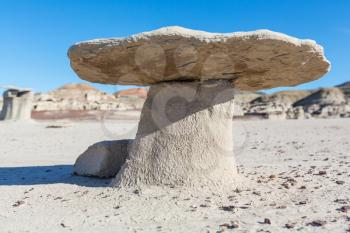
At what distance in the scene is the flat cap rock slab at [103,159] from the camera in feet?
22.0

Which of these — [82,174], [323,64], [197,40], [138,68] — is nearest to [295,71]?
[323,64]

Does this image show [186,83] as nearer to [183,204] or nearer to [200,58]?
[200,58]

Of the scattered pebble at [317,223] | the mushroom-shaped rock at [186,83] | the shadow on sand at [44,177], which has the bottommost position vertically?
the scattered pebble at [317,223]

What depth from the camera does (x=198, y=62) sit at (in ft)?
17.4

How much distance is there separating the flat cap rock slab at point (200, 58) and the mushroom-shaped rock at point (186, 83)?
13 millimetres

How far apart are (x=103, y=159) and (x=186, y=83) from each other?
6.51 ft

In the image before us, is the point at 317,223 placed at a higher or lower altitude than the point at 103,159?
lower

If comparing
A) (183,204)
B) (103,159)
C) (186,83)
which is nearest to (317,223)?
(183,204)

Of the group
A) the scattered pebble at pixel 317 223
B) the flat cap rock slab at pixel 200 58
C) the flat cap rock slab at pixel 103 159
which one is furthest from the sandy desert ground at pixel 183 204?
the flat cap rock slab at pixel 200 58

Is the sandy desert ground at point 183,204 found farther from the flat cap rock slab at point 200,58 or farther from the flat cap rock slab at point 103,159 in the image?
the flat cap rock slab at point 200,58

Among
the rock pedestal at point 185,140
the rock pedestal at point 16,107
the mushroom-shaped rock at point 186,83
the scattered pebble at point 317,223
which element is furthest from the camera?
the rock pedestal at point 16,107

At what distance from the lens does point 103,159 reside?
674 centimetres

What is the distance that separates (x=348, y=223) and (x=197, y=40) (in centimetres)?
257

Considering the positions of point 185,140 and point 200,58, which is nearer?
point 200,58
